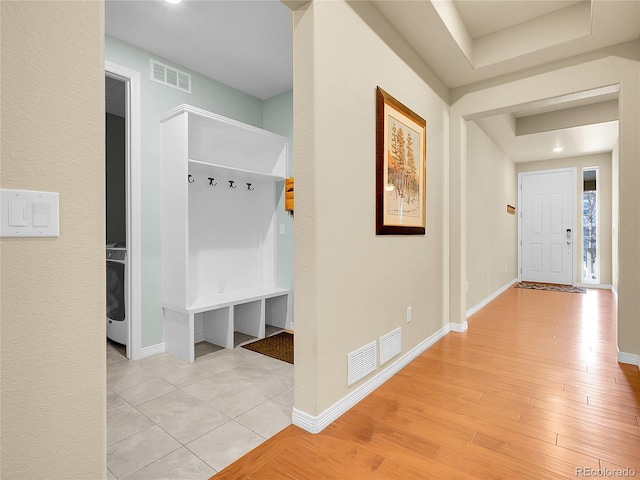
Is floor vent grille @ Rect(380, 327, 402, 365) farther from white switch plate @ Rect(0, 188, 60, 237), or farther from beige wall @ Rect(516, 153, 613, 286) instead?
beige wall @ Rect(516, 153, 613, 286)

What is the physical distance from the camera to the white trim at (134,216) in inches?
118

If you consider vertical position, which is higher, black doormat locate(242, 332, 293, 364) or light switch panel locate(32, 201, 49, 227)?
light switch panel locate(32, 201, 49, 227)

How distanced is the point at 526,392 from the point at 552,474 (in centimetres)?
86

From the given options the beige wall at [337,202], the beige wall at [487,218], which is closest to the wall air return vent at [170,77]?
the beige wall at [337,202]

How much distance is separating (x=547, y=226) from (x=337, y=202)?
6.69 m

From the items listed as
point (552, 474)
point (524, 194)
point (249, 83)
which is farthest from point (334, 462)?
point (524, 194)

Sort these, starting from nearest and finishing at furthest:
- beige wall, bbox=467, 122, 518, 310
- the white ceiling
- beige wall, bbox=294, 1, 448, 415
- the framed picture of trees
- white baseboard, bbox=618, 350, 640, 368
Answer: beige wall, bbox=294, 1, 448, 415
the framed picture of trees
the white ceiling
white baseboard, bbox=618, 350, 640, 368
beige wall, bbox=467, 122, 518, 310

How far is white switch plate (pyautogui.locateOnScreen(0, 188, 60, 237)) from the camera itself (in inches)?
33.2

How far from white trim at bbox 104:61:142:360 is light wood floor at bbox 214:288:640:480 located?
1.83 meters

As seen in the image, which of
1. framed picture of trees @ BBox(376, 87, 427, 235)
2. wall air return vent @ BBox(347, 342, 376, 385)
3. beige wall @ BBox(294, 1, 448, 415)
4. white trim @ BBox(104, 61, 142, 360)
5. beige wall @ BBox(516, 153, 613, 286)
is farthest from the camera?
beige wall @ BBox(516, 153, 613, 286)

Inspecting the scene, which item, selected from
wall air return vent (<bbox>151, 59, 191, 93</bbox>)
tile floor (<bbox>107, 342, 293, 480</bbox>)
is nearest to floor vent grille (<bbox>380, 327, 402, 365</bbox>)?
tile floor (<bbox>107, 342, 293, 480</bbox>)

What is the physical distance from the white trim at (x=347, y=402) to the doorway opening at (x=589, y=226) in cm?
580

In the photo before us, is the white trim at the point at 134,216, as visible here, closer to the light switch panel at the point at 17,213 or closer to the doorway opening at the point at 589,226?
the light switch panel at the point at 17,213

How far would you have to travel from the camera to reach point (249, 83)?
3770mm
